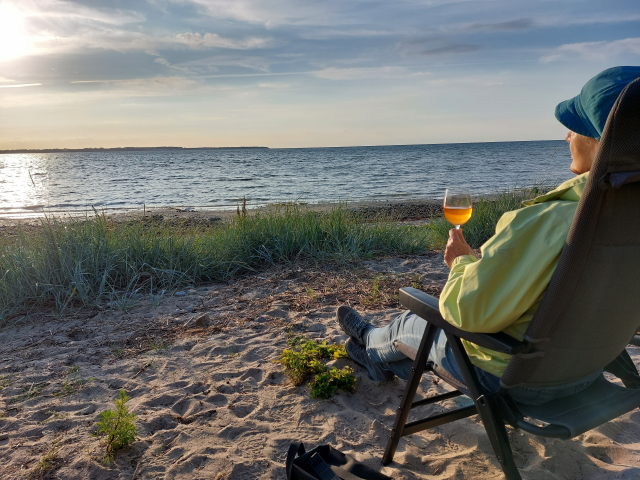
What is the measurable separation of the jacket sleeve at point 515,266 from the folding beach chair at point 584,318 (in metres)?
0.07

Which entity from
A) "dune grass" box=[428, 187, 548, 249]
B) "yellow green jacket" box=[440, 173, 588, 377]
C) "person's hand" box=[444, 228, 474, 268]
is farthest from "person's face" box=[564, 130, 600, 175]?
"dune grass" box=[428, 187, 548, 249]

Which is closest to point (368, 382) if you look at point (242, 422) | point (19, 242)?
point (242, 422)

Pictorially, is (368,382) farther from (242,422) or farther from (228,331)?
(228,331)

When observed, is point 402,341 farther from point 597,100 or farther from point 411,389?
point 597,100

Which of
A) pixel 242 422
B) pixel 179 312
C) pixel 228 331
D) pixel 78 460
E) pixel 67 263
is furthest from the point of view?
pixel 67 263

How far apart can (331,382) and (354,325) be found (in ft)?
1.34

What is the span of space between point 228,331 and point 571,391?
2.88 meters

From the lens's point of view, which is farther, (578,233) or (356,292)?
(356,292)

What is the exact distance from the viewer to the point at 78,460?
2.58m

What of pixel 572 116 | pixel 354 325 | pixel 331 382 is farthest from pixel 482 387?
pixel 354 325

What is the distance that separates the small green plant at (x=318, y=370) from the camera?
316 centimetres

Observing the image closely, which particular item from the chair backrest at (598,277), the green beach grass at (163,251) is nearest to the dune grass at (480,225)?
the green beach grass at (163,251)

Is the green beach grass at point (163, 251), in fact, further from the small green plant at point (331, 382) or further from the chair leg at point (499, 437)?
the chair leg at point (499, 437)

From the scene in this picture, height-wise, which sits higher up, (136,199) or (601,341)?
(601,341)
